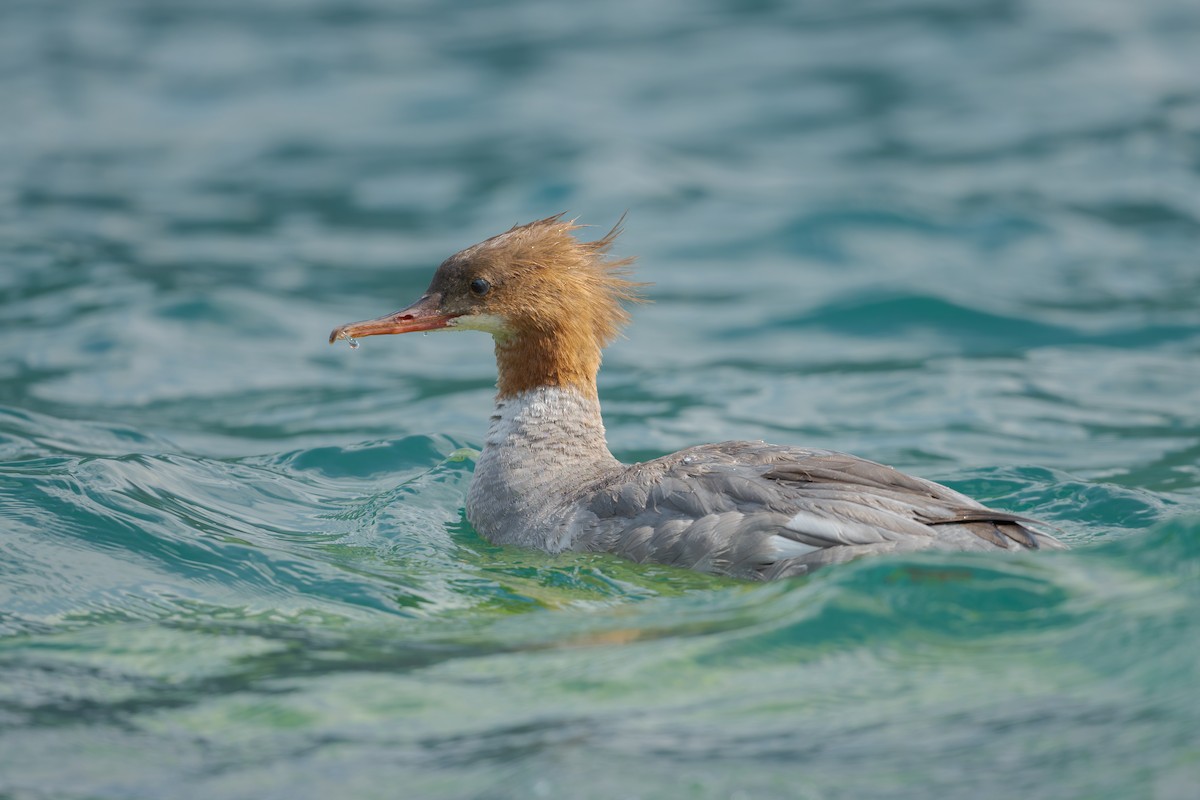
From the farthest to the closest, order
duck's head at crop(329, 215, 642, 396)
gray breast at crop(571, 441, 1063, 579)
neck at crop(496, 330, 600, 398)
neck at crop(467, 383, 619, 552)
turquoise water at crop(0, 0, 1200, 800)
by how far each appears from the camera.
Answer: neck at crop(496, 330, 600, 398) → duck's head at crop(329, 215, 642, 396) → neck at crop(467, 383, 619, 552) → gray breast at crop(571, 441, 1063, 579) → turquoise water at crop(0, 0, 1200, 800)

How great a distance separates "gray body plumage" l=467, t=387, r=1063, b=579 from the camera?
552 cm

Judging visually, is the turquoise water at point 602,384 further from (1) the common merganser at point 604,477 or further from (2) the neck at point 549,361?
(2) the neck at point 549,361

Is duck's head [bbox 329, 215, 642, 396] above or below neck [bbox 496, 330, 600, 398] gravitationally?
above

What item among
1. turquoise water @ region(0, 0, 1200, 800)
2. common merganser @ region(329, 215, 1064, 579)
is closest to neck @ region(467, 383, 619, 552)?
common merganser @ region(329, 215, 1064, 579)

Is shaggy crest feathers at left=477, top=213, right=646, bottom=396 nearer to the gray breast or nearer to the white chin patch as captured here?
the white chin patch

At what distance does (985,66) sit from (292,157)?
8.37 metres

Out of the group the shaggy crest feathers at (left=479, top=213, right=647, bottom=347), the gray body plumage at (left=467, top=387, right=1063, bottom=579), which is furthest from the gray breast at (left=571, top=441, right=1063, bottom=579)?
the shaggy crest feathers at (left=479, top=213, right=647, bottom=347)

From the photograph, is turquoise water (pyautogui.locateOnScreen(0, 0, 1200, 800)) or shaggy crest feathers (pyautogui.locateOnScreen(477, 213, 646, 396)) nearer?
turquoise water (pyautogui.locateOnScreen(0, 0, 1200, 800))

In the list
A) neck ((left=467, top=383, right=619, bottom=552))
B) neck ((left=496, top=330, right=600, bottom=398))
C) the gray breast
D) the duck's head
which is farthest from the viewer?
neck ((left=496, top=330, right=600, bottom=398))

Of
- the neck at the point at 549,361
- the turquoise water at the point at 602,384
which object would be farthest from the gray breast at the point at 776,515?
the neck at the point at 549,361

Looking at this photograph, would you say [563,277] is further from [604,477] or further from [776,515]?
[776,515]

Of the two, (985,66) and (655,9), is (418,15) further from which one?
(985,66)


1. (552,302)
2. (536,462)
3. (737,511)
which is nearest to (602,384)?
(552,302)

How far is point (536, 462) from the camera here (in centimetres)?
686
